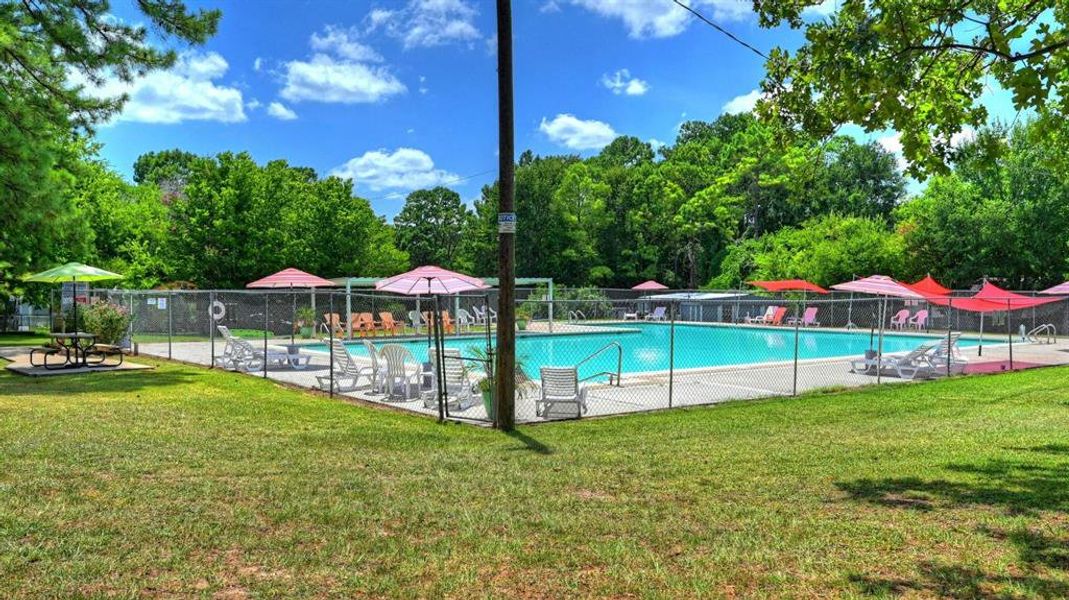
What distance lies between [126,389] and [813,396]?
1159 centimetres

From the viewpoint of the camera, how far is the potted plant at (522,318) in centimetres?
2814

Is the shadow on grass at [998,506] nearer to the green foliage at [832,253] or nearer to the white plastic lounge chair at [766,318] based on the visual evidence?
the white plastic lounge chair at [766,318]

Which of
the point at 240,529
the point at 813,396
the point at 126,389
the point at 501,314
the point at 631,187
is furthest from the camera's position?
the point at 631,187

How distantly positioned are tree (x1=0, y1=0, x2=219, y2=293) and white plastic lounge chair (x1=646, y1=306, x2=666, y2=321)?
27490mm

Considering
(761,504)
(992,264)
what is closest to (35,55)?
(761,504)

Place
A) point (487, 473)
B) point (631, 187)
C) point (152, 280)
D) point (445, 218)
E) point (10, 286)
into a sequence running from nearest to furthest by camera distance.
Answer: point (487, 473) → point (10, 286) → point (152, 280) → point (631, 187) → point (445, 218)

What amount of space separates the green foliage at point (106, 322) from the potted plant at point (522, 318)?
42.7 ft

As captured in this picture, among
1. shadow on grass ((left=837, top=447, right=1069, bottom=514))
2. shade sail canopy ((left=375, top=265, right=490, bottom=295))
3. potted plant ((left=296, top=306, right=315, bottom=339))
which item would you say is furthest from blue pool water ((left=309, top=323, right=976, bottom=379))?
shadow on grass ((left=837, top=447, right=1069, bottom=514))

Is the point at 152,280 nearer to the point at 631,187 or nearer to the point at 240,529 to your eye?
the point at 240,529

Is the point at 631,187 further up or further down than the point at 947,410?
further up

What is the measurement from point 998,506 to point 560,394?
6.23m

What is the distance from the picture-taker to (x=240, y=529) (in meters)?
4.66

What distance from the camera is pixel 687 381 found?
14805mm

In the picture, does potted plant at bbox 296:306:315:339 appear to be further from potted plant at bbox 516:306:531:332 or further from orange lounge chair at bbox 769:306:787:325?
orange lounge chair at bbox 769:306:787:325
